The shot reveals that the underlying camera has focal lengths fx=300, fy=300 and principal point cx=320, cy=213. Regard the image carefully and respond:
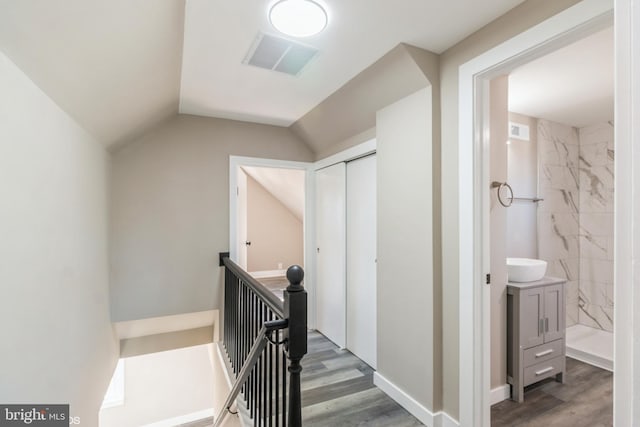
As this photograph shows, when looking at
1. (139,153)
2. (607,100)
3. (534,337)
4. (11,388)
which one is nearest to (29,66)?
(11,388)

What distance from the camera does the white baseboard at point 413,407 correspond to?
190 cm

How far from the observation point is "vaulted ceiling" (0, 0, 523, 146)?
1176mm

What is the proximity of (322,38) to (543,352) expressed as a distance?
2.80m

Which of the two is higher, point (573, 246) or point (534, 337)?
point (573, 246)

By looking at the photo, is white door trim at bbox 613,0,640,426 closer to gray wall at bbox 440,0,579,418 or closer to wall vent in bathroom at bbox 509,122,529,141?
gray wall at bbox 440,0,579,418

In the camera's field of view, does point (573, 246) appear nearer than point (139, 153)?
No

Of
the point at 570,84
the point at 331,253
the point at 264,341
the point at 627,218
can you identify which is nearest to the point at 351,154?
the point at 331,253

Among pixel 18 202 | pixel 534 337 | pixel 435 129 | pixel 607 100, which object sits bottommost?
pixel 534 337

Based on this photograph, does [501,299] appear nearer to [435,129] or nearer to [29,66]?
[435,129]

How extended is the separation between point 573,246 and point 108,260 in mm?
4971

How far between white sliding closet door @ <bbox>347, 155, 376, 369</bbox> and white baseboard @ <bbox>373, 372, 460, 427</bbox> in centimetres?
36

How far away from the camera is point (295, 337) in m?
1.24

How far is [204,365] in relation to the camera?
15.6ft

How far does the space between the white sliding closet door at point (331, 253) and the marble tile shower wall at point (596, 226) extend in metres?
2.91
